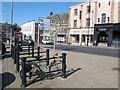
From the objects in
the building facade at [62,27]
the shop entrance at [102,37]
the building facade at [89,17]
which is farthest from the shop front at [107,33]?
the building facade at [62,27]

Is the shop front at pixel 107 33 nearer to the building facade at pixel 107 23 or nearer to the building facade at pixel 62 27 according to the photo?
the building facade at pixel 107 23

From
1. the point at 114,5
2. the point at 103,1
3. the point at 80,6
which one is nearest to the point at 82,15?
the point at 80,6

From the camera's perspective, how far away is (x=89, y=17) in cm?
4925

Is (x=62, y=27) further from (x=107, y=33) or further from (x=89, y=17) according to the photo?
(x=107, y=33)

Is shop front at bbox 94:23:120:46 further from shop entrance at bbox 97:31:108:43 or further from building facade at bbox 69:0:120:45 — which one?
building facade at bbox 69:0:120:45

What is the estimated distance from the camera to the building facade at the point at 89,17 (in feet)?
140

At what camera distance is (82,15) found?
5206 centimetres

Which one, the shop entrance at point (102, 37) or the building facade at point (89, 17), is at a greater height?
the building facade at point (89, 17)

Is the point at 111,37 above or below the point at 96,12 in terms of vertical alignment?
below

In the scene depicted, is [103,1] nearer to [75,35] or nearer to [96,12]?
[96,12]

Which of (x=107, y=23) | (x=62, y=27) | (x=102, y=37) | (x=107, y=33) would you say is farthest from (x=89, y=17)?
(x=62, y=27)

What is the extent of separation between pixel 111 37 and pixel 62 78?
34584mm

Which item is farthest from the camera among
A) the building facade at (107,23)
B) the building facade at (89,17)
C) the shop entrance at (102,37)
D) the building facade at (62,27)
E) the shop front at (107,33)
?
the building facade at (62,27)

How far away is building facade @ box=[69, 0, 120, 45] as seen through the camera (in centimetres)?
4278
